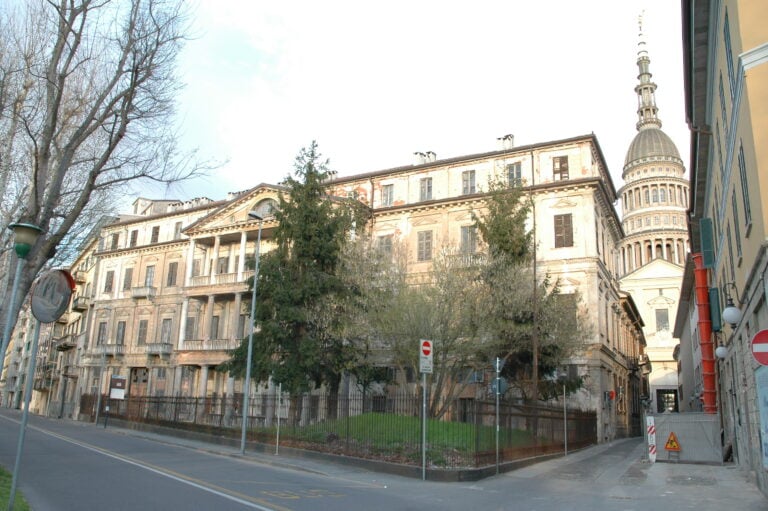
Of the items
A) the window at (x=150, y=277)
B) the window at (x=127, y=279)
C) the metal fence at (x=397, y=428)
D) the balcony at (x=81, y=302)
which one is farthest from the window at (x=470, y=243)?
the balcony at (x=81, y=302)

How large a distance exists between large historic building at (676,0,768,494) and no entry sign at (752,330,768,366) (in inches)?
2.9

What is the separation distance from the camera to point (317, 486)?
519 inches

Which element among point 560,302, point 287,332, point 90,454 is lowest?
point 90,454

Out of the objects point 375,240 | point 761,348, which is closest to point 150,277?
point 375,240

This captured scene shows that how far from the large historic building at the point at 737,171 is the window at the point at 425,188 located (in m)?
18.4

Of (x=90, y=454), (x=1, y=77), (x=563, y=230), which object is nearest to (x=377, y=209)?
(x=563, y=230)

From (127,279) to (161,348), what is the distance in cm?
997

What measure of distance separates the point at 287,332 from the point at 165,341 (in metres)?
27.8

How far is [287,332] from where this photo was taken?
85.6 ft

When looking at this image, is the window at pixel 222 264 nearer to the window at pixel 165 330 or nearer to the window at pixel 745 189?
A: the window at pixel 165 330

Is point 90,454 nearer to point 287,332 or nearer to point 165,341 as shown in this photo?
point 287,332

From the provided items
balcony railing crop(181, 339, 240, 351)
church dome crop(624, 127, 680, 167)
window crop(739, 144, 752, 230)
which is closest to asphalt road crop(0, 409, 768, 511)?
window crop(739, 144, 752, 230)

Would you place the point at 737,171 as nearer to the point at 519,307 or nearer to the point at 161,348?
the point at 519,307

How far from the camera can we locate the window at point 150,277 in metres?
53.1
